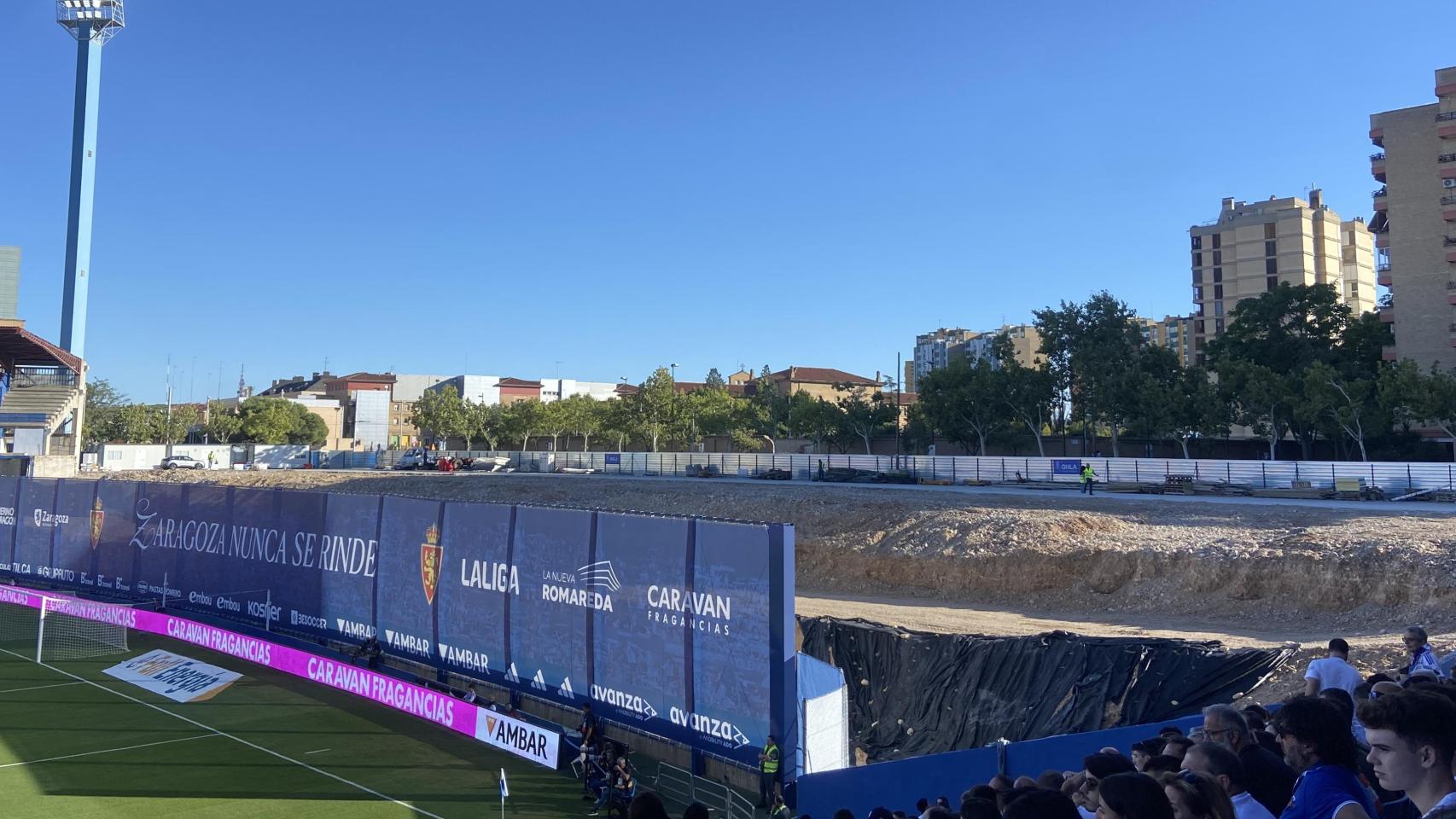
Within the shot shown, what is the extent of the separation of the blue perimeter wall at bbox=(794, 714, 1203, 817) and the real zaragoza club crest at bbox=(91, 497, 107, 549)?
24.4 meters

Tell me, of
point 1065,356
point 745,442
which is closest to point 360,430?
point 745,442

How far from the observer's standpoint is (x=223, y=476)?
82.2 metres

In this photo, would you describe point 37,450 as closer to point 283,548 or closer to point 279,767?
point 283,548

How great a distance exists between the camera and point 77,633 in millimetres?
23422

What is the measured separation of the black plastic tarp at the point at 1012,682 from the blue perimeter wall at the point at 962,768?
259 inches

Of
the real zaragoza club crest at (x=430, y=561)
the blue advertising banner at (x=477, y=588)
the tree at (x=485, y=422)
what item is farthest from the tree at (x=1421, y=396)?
the tree at (x=485, y=422)

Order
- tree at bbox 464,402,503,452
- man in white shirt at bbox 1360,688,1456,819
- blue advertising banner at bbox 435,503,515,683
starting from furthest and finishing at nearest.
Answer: tree at bbox 464,402,503,452 → blue advertising banner at bbox 435,503,515,683 → man in white shirt at bbox 1360,688,1456,819

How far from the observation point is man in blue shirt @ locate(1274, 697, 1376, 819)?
4.60m

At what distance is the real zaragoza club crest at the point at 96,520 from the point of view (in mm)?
25672

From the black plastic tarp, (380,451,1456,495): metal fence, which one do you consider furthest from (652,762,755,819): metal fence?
(380,451,1456,495): metal fence

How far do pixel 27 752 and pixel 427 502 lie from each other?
7.49m

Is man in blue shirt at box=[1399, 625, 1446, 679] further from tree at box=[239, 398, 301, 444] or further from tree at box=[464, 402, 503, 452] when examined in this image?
tree at box=[239, 398, 301, 444]

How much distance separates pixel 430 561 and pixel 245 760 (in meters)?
4.51

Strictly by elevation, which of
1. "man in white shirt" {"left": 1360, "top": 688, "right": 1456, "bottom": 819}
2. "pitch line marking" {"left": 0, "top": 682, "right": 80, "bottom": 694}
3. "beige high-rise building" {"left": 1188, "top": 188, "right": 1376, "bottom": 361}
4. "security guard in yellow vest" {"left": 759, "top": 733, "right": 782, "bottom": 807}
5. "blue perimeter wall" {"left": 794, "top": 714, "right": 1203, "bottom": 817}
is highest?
"beige high-rise building" {"left": 1188, "top": 188, "right": 1376, "bottom": 361}
